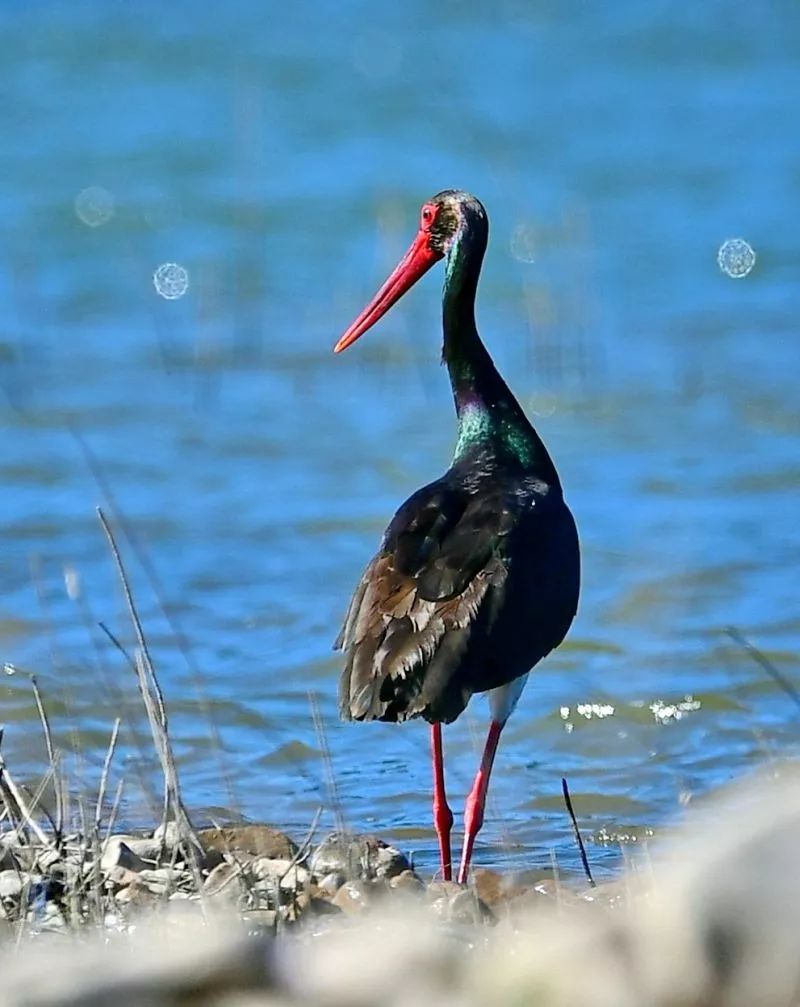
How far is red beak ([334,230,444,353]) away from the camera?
20.8 ft

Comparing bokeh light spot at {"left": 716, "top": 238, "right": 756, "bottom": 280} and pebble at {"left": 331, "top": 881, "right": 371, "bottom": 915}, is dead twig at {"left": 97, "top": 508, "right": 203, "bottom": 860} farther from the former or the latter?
bokeh light spot at {"left": 716, "top": 238, "right": 756, "bottom": 280}

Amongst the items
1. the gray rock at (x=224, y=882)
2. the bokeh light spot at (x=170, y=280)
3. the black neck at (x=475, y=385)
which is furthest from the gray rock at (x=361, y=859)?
the bokeh light spot at (x=170, y=280)

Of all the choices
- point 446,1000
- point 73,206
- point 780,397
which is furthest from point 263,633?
point 73,206

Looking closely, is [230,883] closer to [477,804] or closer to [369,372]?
[477,804]

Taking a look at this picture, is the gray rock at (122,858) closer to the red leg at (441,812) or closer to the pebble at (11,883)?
the pebble at (11,883)

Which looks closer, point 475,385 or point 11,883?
point 11,883

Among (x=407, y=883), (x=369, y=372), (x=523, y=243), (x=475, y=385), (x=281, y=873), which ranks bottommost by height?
(x=407, y=883)

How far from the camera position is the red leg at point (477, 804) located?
17.0 feet

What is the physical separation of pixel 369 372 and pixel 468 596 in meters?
5.52

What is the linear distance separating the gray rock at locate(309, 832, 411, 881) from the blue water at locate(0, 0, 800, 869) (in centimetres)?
26

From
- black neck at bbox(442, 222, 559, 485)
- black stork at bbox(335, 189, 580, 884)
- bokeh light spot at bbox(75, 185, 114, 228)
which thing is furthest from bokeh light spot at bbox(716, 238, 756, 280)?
black stork at bbox(335, 189, 580, 884)

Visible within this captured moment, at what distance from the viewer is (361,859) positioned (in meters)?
4.65

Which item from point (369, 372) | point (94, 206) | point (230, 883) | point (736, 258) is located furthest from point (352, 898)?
point (94, 206)

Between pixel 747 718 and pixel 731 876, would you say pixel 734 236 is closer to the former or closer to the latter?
pixel 747 718
